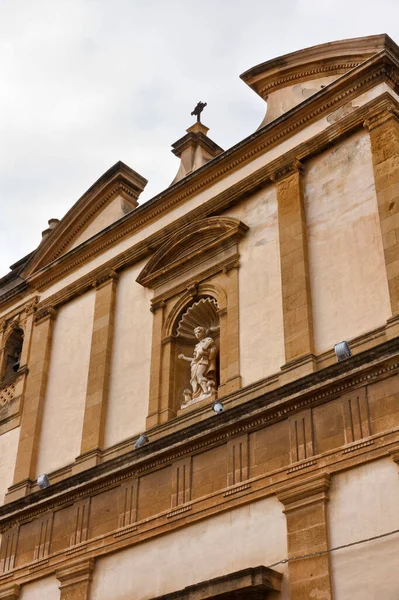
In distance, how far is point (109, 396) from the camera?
16016mm

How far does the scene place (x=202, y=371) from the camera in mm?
14852

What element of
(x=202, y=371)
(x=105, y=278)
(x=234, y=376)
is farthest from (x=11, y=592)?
(x=105, y=278)

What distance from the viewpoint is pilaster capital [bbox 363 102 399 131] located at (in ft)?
46.6

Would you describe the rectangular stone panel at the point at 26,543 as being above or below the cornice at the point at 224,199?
below

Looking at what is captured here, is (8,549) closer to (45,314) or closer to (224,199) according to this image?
(45,314)

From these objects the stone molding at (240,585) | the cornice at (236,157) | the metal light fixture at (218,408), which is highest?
the cornice at (236,157)

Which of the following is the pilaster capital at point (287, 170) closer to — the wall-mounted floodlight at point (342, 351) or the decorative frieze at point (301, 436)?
the wall-mounted floodlight at point (342, 351)

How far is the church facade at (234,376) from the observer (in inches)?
Result: 468

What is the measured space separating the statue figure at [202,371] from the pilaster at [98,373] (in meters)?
1.58

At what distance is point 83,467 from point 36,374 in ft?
8.76

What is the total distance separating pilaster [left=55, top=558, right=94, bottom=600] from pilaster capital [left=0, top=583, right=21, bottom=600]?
929mm

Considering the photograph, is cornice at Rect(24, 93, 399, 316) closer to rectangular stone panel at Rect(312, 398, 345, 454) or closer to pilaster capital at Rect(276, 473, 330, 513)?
rectangular stone panel at Rect(312, 398, 345, 454)

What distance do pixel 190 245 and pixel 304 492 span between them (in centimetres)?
530

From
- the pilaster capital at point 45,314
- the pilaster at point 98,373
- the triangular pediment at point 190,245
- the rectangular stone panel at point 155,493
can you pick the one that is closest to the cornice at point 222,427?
the rectangular stone panel at point 155,493
